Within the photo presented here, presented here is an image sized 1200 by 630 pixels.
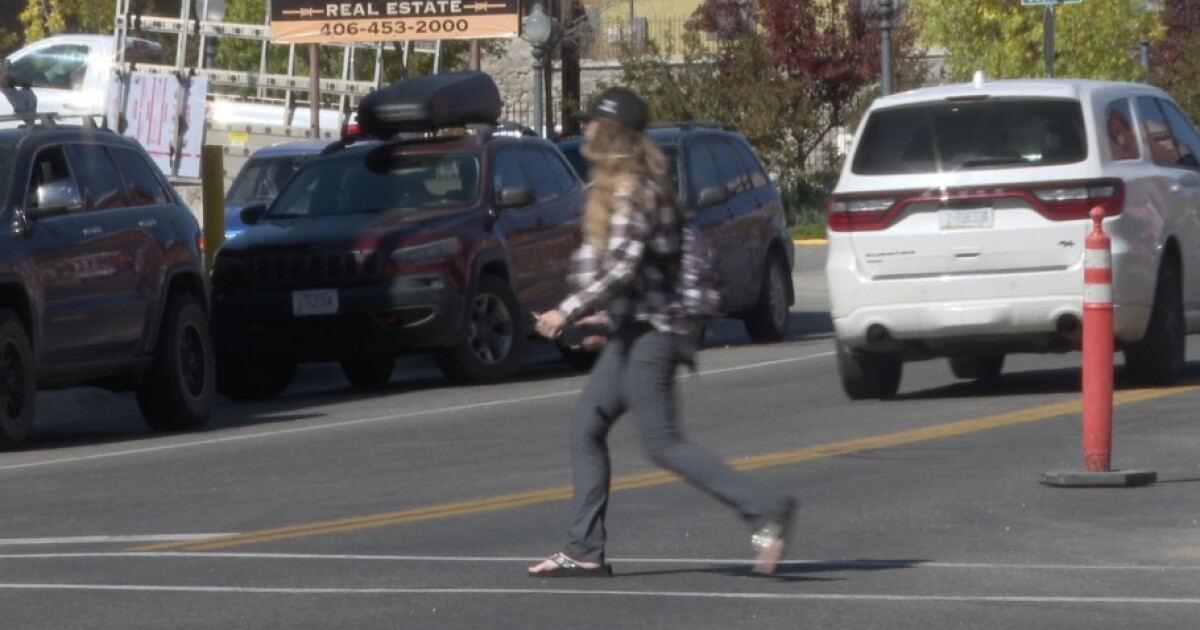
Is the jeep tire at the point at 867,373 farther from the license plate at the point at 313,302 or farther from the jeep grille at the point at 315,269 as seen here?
the license plate at the point at 313,302

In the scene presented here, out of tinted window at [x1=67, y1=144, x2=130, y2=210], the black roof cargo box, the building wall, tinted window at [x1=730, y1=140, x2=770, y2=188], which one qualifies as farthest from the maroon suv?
the building wall

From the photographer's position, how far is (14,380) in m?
13.5

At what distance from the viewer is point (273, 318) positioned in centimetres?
1677

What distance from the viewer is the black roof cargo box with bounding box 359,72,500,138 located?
18.6 m

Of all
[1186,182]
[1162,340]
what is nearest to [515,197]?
[1186,182]

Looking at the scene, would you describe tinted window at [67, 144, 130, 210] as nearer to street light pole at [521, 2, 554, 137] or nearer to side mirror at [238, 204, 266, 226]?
side mirror at [238, 204, 266, 226]

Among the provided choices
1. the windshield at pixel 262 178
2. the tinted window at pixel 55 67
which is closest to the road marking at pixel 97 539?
the windshield at pixel 262 178

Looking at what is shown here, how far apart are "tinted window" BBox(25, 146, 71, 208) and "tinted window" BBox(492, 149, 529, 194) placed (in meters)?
4.07

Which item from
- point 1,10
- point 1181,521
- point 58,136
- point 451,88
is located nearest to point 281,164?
point 451,88

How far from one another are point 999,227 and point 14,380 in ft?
18.5

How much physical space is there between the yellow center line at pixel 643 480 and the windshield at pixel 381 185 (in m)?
5.41

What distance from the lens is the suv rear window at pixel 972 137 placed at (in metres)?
13.8

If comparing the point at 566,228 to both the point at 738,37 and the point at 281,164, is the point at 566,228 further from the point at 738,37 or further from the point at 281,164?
the point at 738,37

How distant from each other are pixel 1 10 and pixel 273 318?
26.8m
